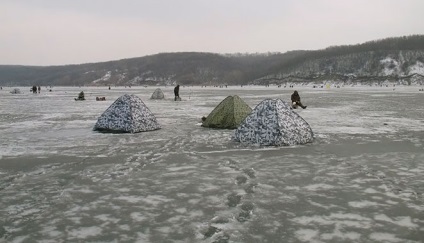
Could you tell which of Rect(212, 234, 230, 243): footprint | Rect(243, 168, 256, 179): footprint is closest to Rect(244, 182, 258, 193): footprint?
Rect(243, 168, 256, 179): footprint

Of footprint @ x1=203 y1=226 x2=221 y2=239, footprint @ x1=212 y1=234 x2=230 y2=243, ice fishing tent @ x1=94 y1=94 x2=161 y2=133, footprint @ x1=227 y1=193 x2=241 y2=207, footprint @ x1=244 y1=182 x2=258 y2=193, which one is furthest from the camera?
ice fishing tent @ x1=94 y1=94 x2=161 y2=133

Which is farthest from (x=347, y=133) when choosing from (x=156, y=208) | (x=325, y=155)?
(x=156, y=208)

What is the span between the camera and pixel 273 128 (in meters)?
9.80

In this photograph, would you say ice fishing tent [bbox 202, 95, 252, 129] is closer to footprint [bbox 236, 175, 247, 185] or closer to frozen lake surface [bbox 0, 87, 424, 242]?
frozen lake surface [bbox 0, 87, 424, 242]

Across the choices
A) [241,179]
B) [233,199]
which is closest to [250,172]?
[241,179]

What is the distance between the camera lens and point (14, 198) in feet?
18.2

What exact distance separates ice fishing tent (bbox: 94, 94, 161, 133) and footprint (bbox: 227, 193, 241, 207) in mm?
7587

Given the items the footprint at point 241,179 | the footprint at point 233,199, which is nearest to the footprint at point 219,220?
the footprint at point 233,199

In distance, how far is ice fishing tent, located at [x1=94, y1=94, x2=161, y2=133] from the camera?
12703 millimetres

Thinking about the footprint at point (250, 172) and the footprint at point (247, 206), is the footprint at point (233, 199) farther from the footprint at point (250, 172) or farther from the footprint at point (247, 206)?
the footprint at point (250, 172)

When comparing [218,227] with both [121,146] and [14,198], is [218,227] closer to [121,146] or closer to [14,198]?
[14,198]

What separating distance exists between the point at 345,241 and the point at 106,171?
462 centimetres

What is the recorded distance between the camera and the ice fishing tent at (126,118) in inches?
500

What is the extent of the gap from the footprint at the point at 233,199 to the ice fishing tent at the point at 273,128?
433 centimetres
